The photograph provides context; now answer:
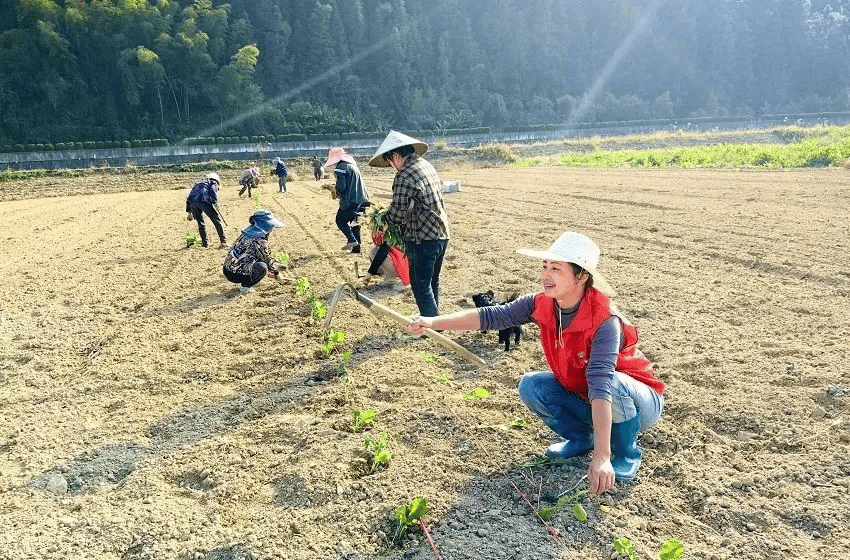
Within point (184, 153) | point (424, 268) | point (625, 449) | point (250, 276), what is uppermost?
point (184, 153)

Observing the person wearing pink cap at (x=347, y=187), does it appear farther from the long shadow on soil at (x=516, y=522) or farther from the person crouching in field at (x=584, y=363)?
the long shadow on soil at (x=516, y=522)

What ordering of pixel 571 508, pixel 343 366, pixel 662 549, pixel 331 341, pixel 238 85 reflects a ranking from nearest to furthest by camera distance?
pixel 662 549
pixel 571 508
pixel 343 366
pixel 331 341
pixel 238 85

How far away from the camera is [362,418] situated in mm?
3969

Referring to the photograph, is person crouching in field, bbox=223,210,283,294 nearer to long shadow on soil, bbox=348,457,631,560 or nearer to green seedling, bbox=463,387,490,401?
green seedling, bbox=463,387,490,401

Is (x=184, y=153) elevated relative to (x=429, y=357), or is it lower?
elevated

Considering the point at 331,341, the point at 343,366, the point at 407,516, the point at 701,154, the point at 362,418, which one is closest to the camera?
the point at 407,516

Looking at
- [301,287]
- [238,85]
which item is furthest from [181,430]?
[238,85]

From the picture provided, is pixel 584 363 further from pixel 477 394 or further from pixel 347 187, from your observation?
pixel 347 187

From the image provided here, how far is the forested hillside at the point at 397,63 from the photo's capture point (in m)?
50.4

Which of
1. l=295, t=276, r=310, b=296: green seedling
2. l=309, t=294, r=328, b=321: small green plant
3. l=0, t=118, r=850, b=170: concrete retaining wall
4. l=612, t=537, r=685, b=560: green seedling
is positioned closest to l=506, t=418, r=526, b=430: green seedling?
l=612, t=537, r=685, b=560: green seedling

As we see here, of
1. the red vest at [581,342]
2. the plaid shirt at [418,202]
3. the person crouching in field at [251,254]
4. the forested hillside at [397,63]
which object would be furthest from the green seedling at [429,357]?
the forested hillside at [397,63]

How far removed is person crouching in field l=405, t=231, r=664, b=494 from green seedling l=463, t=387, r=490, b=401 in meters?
0.83

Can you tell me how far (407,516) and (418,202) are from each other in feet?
9.03

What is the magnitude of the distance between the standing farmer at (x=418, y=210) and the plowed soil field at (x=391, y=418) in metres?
0.71
